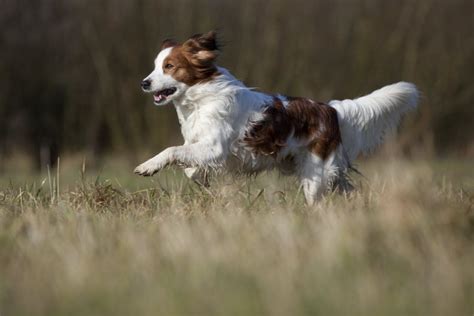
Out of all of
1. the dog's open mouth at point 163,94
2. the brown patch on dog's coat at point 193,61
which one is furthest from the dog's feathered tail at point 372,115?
the dog's open mouth at point 163,94

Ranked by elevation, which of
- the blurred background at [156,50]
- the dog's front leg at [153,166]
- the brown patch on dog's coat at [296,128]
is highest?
the brown patch on dog's coat at [296,128]

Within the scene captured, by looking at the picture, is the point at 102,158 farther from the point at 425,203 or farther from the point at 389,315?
the point at 389,315

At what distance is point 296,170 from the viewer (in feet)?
24.7

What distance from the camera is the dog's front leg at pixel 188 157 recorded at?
6.72m

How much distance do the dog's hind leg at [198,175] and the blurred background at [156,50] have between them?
701 centimetres

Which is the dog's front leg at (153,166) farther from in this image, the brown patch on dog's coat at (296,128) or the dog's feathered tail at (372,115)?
the dog's feathered tail at (372,115)

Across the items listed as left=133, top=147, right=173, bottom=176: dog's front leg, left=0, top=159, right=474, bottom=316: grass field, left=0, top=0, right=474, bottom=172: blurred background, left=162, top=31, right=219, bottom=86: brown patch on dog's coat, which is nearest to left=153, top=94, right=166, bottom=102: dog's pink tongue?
left=162, top=31, right=219, bottom=86: brown patch on dog's coat

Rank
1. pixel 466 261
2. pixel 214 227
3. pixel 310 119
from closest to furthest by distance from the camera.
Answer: pixel 466 261, pixel 214 227, pixel 310 119

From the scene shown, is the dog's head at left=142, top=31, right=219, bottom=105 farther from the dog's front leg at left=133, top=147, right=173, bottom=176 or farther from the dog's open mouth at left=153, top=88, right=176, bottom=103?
the dog's front leg at left=133, top=147, right=173, bottom=176

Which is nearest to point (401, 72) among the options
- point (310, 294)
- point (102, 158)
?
point (102, 158)

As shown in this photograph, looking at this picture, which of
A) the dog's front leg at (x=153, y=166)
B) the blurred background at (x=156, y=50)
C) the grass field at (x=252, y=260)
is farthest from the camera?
the blurred background at (x=156, y=50)

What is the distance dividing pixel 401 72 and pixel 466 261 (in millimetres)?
11061

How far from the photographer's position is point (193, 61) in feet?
23.4

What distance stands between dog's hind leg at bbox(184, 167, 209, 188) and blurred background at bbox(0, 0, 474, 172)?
23.0 ft
